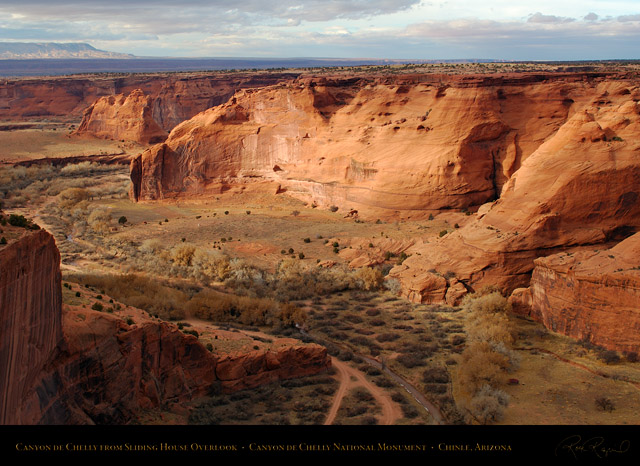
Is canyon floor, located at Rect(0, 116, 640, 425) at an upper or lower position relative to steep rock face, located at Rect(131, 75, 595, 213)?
lower

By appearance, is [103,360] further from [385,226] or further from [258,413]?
[385,226]

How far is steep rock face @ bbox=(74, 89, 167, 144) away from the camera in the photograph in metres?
64.4

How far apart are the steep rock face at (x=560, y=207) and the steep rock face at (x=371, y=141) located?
867 cm

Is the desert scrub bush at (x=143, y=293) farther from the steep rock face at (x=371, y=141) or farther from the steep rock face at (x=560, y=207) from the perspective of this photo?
the steep rock face at (x=371, y=141)

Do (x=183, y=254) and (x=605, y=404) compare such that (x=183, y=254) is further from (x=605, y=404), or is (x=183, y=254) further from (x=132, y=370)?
(x=605, y=404)

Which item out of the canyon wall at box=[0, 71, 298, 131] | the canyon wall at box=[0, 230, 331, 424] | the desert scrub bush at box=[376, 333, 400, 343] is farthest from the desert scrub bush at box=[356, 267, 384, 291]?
the canyon wall at box=[0, 71, 298, 131]

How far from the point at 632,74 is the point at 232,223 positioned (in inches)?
1052

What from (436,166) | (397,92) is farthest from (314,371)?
(397,92)

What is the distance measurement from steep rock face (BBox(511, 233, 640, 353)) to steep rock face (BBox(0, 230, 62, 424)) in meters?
15.2

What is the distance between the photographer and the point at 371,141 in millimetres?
35438

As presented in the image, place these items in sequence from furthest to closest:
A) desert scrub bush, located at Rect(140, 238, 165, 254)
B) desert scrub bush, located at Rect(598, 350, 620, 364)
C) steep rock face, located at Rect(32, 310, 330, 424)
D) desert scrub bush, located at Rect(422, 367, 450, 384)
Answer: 1. desert scrub bush, located at Rect(140, 238, 165, 254)
2. desert scrub bush, located at Rect(598, 350, 620, 364)
3. desert scrub bush, located at Rect(422, 367, 450, 384)
4. steep rock face, located at Rect(32, 310, 330, 424)

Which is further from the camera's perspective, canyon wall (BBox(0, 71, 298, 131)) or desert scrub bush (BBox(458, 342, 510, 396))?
canyon wall (BBox(0, 71, 298, 131))

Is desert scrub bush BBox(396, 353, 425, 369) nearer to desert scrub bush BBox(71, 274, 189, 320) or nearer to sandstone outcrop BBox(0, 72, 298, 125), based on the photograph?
desert scrub bush BBox(71, 274, 189, 320)
